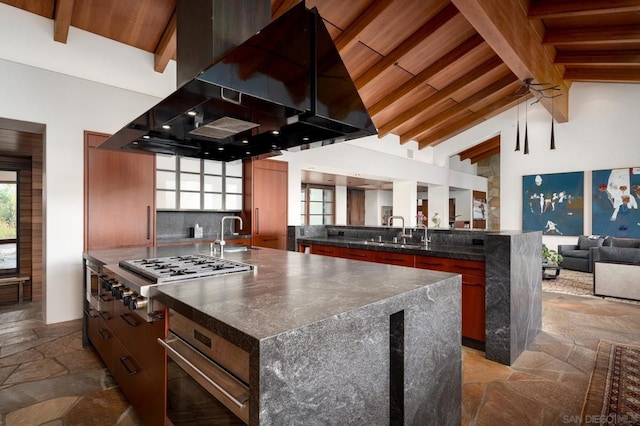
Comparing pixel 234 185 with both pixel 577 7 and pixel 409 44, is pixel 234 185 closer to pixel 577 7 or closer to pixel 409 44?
pixel 409 44

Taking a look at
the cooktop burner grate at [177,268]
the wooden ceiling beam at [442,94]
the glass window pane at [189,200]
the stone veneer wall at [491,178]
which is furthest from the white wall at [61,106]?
the stone veneer wall at [491,178]

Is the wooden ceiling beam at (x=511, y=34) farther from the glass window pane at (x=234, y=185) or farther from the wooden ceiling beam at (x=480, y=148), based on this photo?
the wooden ceiling beam at (x=480, y=148)

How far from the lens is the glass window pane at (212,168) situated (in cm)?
496

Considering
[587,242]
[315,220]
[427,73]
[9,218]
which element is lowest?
[587,242]

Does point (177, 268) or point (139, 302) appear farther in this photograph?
point (177, 268)

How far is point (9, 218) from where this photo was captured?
4.86 m

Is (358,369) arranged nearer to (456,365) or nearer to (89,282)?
(456,365)

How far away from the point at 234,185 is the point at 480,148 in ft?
33.7

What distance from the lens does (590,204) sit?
805cm

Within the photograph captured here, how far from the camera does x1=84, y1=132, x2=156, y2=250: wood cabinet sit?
12.9 ft

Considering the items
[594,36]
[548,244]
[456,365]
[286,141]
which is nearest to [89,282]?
[286,141]

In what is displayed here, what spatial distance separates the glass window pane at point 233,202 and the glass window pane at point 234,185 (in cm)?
8

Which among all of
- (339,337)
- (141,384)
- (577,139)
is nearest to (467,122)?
(577,139)

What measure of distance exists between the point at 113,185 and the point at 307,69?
11.8ft
